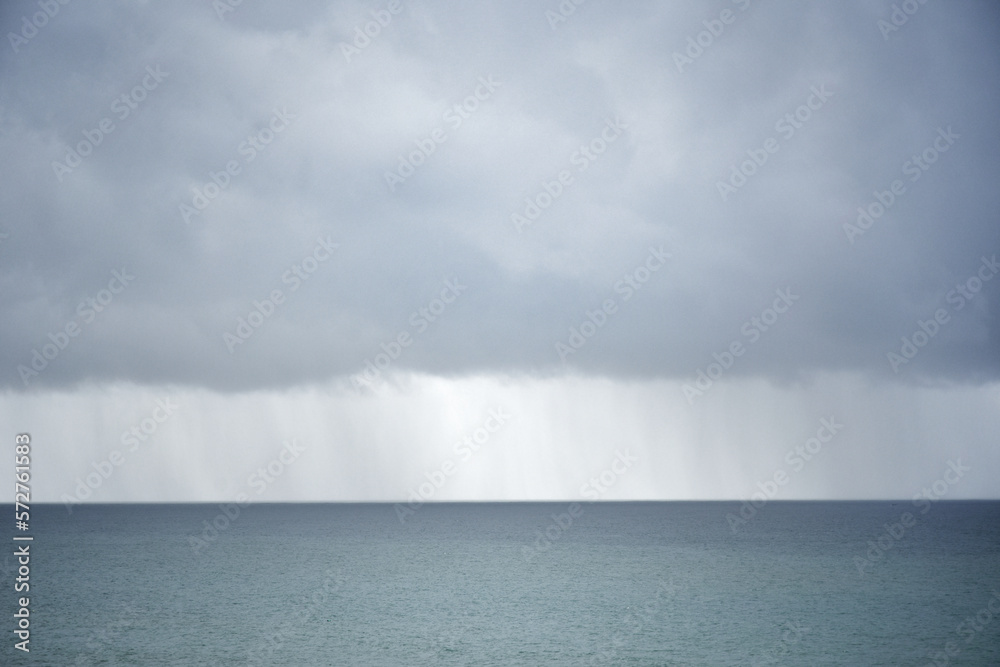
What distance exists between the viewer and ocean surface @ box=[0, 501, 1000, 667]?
38.2 metres

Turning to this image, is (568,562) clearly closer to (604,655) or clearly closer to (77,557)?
(604,655)

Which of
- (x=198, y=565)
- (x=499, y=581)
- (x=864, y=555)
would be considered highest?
(x=198, y=565)

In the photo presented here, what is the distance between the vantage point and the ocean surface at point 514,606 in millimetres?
38250

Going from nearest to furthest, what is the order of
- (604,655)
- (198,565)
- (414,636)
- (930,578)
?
1. (604,655)
2. (414,636)
3. (930,578)
4. (198,565)

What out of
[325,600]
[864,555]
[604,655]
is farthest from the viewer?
[864,555]

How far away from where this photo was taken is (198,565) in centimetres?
7556

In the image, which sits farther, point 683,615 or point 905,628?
Result: point 683,615

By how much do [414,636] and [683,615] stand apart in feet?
55.4

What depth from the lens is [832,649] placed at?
128ft

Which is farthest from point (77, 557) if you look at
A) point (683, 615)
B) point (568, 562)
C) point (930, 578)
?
point (930, 578)

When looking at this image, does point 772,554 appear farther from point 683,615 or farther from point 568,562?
point 683,615

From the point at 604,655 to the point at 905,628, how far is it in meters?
18.2

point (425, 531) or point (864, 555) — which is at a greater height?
point (425, 531)

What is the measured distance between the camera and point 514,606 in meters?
51.6
